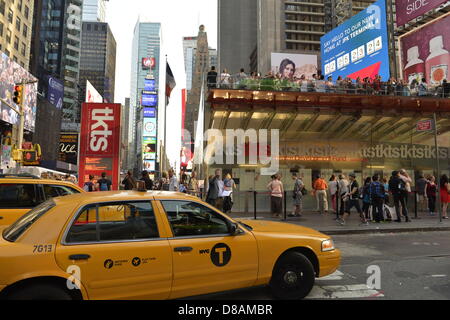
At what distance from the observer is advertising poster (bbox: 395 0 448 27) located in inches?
1321

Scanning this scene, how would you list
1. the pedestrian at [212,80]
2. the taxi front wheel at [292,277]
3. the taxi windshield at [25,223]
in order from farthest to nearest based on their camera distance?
the pedestrian at [212,80] < the taxi front wheel at [292,277] < the taxi windshield at [25,223]

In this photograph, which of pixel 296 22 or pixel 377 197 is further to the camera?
pixel 296 22

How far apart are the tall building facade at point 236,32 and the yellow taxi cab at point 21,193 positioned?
97.8m

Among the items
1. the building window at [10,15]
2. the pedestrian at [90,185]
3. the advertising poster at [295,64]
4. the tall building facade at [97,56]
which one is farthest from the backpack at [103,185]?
the tall building facade at [97,56]

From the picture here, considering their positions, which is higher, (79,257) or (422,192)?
(422,192)

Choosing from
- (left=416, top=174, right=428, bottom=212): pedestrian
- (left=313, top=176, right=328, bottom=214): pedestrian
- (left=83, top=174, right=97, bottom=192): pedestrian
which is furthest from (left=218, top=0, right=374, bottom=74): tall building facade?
(left=83, top=174, right=97, bottom=192): pedestrian

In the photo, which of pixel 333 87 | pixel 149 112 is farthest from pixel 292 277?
pixel 149 112

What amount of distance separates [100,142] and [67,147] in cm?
6418

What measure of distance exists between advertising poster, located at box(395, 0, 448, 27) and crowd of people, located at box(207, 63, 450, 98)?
2006 cm

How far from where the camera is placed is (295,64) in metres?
58.4

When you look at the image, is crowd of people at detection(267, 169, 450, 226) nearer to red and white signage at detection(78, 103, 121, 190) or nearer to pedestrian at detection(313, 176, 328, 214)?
pedestrian at detection(313, 176, 328, 214)

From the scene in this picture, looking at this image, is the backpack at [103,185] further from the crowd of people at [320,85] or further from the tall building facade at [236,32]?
the tall building facade at [236,32]

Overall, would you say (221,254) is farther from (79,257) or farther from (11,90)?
(11,90)

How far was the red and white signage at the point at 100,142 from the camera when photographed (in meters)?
12.7
